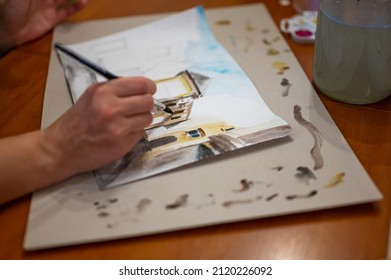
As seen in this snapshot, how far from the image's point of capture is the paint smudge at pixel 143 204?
55cm

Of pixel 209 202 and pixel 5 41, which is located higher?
pixel 5 41

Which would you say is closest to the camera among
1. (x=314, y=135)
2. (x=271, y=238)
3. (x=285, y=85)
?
(x=271, y=238)

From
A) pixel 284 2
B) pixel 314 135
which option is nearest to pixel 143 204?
pixel 314 135

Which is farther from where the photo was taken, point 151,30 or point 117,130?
point 151,30

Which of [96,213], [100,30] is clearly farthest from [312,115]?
[100,30]

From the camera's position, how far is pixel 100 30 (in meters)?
0.96

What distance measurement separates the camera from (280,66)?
809 mm

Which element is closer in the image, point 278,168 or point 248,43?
point 278,168

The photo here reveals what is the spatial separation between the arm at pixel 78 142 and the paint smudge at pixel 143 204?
73mm

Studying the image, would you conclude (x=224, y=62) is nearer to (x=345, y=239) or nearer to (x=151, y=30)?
(x=151, y=30)

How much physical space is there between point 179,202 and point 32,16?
1.99 ft

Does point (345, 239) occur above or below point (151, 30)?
below

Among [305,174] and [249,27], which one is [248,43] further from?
[305,174]

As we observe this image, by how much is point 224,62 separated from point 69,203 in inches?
15.7
